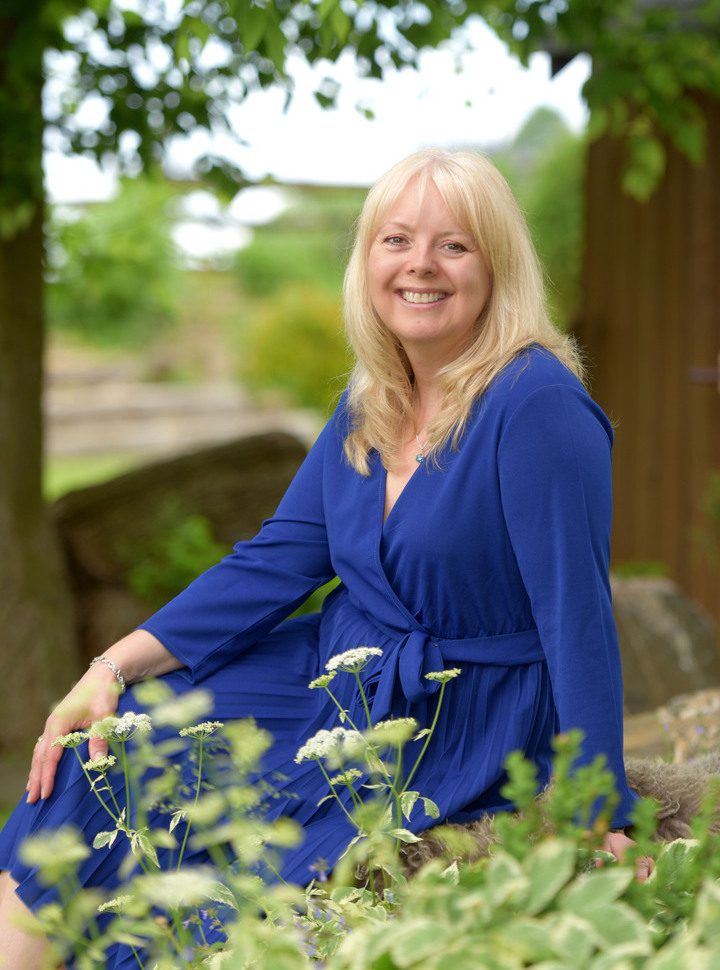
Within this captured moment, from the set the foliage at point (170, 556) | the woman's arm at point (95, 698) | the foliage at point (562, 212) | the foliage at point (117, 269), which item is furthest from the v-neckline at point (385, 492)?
the foliage at point (562, 212)

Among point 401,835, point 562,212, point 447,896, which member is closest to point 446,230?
point 401,835

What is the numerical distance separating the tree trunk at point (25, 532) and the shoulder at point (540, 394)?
9.74 ft

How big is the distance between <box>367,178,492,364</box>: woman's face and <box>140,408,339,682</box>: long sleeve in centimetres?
27

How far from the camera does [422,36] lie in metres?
3.62

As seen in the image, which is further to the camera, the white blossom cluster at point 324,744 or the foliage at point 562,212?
the foliage at point 562,212

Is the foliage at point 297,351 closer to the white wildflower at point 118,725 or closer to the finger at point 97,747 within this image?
the finger at point 97,747

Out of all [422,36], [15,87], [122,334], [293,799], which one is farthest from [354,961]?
[122,334]

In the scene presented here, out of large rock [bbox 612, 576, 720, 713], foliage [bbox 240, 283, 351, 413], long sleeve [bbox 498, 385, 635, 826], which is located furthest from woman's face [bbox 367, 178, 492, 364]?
foliage [bbox 240, 283, 351, 413]

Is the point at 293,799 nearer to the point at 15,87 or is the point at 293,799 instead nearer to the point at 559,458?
the point at 559,458

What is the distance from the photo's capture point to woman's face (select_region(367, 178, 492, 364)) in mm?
1958

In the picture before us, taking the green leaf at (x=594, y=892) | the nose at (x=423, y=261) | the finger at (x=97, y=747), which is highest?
the nose at (x=423, y=261)

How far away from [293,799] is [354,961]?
0.82 m

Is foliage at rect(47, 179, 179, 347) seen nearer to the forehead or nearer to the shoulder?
the forehead

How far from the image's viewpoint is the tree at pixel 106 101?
149 inches
